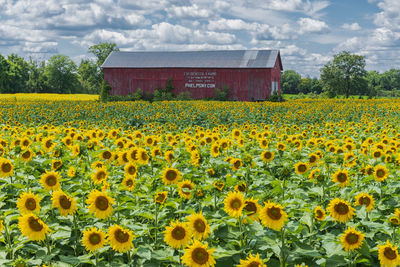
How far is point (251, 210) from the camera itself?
3.23 meters

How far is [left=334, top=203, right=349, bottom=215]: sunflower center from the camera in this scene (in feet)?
11.0

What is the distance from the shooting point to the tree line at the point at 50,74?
83625 mm

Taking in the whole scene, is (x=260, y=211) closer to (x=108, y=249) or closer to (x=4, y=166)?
(x=108, y=249)

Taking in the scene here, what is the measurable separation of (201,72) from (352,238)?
→ 130 feet

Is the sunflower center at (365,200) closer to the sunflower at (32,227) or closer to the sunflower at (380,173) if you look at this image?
the sunflower at (380,173)

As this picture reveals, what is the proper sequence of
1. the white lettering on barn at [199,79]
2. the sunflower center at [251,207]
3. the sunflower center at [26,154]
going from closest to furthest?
the sunflower center at [251,207]
the sunflower center at [26,154]
the white lettering on barn at [199,79]

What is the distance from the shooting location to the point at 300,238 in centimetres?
366

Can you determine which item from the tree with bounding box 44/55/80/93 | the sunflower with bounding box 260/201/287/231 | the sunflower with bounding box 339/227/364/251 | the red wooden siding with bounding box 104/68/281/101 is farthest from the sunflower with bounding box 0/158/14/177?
the tree with bounding box 44/55/80/93

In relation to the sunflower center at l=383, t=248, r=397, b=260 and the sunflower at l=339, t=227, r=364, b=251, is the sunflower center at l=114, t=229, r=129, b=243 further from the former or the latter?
the sunflower center at l=383, t=248, r=397, b=260

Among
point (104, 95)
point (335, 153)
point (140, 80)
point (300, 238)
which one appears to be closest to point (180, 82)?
point (140, 80)

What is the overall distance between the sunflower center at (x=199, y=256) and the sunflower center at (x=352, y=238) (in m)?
1.21

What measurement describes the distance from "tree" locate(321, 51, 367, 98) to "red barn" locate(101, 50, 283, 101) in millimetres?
39791

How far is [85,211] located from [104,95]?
38.8m

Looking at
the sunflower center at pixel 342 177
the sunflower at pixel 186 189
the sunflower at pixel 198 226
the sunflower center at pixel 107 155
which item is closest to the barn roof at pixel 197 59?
the sunflower center at pixel 107 155
